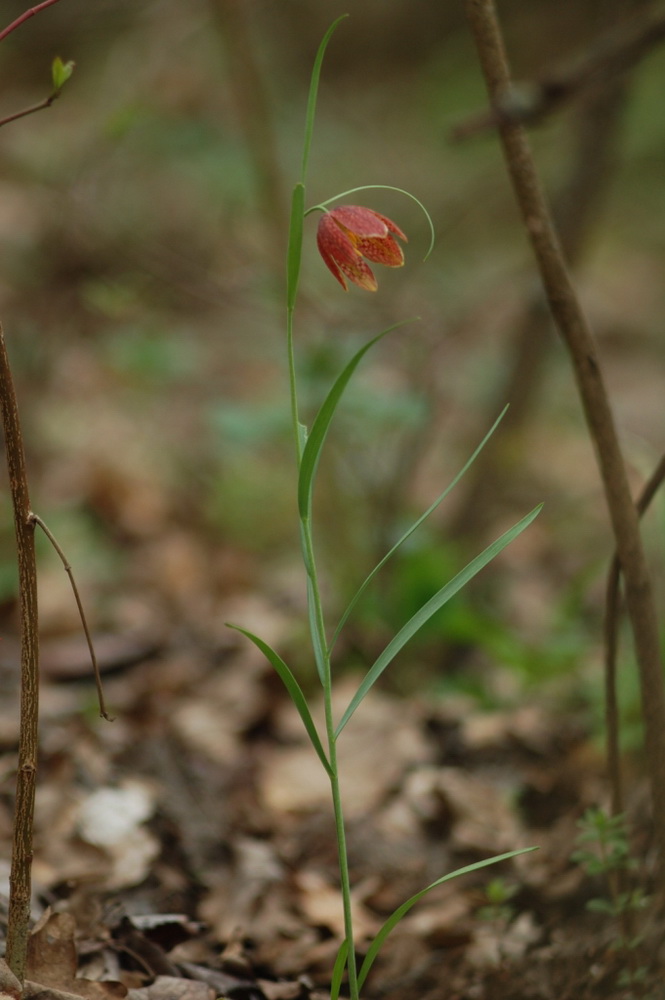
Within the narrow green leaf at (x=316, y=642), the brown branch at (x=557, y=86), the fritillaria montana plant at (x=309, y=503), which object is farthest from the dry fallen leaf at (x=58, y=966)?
the brown branch at (x=557, y=86)

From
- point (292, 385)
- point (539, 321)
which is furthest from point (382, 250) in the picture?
point (539, 321)

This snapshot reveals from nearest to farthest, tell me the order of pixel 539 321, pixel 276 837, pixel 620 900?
1. pixel 620 900
2. pixel 276 837
3. pixel 539 321

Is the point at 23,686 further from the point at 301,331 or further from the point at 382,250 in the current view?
the point at 301,331

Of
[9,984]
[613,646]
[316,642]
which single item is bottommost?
[9,984]

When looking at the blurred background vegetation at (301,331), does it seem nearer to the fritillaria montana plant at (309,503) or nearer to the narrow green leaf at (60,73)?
the fritillaria montana plant at (309,503)

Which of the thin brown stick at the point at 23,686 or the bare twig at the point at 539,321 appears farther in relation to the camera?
the bare twig at the point at 539,321

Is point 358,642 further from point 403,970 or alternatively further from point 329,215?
point 329,215
